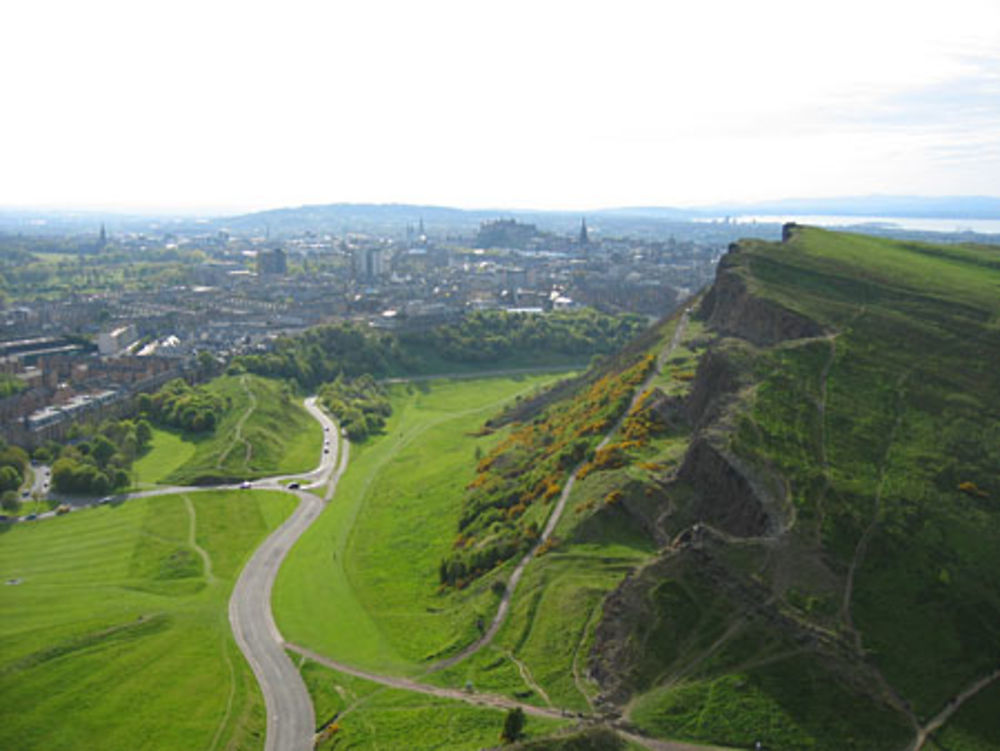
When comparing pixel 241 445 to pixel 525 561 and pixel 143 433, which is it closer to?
pixel 143 433

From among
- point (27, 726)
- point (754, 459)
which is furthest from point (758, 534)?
point (27, 726)

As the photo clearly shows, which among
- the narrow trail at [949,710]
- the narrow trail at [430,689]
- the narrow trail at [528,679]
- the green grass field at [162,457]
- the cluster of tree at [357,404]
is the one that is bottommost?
the cluster of tree at [357,404]

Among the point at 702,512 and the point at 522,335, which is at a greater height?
the point at 702,512

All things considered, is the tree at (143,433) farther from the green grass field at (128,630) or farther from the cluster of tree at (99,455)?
the green grass field at (128,630)

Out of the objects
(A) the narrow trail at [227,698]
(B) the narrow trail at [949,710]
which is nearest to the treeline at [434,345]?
(A) the narrow trail at [227,698]

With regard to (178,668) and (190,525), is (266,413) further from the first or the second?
(178,668)

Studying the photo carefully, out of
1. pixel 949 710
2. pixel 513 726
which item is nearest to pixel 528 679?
pixel 513 726
